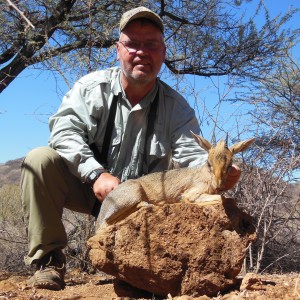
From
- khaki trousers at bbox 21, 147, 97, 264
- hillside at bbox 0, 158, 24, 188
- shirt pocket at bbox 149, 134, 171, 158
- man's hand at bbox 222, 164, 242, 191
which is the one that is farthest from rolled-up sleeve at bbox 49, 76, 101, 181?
hillside at bbox 0, 158, 24, 188

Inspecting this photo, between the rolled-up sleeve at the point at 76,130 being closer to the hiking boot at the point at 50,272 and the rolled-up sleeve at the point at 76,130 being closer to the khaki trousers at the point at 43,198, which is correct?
the khaki trousers at the point at 43,198

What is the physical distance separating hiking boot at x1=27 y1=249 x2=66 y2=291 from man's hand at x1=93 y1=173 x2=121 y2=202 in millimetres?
882

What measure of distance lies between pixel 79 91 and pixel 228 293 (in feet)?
8.54

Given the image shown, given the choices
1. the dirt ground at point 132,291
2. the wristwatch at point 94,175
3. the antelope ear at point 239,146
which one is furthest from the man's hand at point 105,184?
the antelope ear at point 239,146

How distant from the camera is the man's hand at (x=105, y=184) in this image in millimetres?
4645

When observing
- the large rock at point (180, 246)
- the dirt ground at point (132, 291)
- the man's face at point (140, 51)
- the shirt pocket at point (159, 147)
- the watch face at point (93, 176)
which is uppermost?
the man's face at point (140, 51)

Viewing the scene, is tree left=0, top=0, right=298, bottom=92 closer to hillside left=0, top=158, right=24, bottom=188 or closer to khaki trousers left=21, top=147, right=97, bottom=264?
khaki trousers left=21, top=147, right=97, bottom=264

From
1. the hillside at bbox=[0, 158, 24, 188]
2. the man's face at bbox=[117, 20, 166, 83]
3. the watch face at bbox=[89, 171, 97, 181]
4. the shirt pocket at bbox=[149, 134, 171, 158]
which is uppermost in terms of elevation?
the hillside at bbox=[0, 158, 24, 188]

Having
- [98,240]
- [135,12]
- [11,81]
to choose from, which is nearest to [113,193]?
[98,240]

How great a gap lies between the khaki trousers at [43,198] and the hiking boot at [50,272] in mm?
76

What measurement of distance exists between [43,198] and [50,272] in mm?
693

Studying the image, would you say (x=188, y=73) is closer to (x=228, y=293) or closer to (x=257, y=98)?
(x=257, y=98)

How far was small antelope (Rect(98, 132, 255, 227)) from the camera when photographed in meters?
4.46

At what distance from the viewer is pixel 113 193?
14.9 ft
